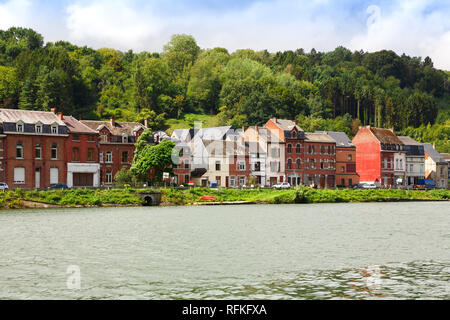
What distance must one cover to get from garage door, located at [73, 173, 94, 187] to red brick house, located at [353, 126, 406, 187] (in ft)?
187

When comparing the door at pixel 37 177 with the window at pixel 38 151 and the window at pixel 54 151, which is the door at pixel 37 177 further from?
the window at pixel 54 151

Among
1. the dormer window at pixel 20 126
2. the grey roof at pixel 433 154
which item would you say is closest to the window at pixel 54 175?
the dormer window at pixel 20 126

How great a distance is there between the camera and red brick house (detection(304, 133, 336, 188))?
4045 inches

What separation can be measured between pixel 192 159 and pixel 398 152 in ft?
146

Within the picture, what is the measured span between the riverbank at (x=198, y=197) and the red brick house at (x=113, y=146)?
1381 centimetres

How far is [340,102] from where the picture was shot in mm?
171625

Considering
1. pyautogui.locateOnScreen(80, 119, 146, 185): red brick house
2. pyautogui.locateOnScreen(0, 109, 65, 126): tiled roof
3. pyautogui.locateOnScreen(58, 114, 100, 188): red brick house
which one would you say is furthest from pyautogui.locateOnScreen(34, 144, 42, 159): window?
pyautogui.locateOnScreen(80, 119, 146, 185): red brick house

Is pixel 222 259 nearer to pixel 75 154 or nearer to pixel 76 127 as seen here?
pixel 75 154

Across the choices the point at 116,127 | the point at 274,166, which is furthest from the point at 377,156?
the point at 116,127

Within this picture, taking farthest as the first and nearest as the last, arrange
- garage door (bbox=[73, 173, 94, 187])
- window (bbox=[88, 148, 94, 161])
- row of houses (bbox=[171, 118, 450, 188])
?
row of houses (bbox=[171, 118, 450, 188]) < window (bbox=[88, 148, 94, 161]) < garage door (bbox=[73, 173, 94, 187])

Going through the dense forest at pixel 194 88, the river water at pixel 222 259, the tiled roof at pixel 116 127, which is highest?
the dense forest at pixel 194 88

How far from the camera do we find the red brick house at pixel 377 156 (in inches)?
4341

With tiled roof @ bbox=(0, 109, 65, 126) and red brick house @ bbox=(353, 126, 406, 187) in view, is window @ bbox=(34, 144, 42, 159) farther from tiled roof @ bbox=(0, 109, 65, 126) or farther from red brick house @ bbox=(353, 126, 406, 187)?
red brick house @ bbox=(353, 126, 406, 187)
